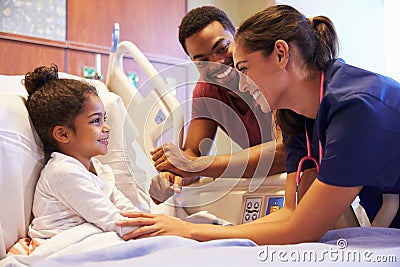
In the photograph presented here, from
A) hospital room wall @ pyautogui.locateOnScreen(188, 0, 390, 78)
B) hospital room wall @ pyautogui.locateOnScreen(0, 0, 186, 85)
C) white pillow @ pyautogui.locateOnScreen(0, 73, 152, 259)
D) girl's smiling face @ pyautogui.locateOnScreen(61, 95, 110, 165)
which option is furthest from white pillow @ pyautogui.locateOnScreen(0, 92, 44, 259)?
hospital room wall @ pyautogui.locateOnScreen(188, 0, 390, 78)

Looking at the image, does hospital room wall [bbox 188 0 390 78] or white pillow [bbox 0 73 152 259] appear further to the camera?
hospital room wall [bbox 188 0 390 78]

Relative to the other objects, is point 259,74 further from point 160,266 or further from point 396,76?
point 396,76

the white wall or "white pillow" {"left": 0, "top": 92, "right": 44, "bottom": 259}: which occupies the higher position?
the white wall

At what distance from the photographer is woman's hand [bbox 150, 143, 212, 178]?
1696 millimetres

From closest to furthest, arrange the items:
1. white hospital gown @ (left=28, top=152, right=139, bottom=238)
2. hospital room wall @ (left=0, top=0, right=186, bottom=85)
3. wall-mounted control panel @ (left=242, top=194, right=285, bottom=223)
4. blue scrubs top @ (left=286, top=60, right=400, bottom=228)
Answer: blue scrubs top @ (left=286, top=60, right=400, bottom=228) < white hospital gown @ (left=28, top=152, right=139, bottom=238) < wall-mounted control panel @ (left=242, top=194, right=285, bottom=223) < hospital room wall @ (left=0, top=0, right=186, bottom=85)

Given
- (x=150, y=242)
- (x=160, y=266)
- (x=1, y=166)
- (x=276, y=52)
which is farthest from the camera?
(x=1, y=166)

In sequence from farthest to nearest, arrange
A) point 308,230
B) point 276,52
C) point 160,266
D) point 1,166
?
point 1,166 < point 276,52 < point 308,230 < point 160,266

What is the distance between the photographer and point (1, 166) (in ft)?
4.16

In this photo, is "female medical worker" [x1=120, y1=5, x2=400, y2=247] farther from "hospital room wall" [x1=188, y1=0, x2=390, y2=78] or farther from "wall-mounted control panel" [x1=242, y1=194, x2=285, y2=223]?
"hospital room wall" [x1=188, y1=0, x2=390, y2=78]

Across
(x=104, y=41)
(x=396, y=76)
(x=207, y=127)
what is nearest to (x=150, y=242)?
(x=207, y=127)

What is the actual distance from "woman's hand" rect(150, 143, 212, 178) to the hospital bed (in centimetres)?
7

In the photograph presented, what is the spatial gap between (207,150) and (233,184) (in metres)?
0.42

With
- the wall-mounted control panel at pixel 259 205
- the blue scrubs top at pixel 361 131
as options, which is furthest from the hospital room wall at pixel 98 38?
the blue scrubs top at pixel 361 131

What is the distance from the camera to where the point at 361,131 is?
96 centimetres
